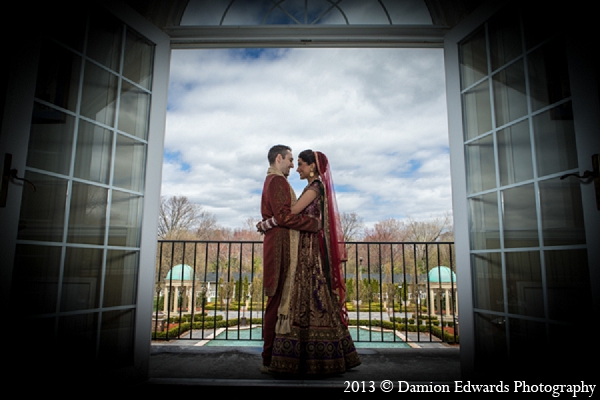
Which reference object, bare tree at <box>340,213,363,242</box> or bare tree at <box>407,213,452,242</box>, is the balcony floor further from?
bare tree at <box>407,213,452,242</box>

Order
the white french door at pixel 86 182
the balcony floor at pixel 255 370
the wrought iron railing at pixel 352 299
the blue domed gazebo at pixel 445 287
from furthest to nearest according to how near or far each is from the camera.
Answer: the blue domed gazebo at pixel 445 287 → the wrought iron railing at pixel 352 299 → the balcony floor at pixel 255 370 → the white french door at pixel 86 182

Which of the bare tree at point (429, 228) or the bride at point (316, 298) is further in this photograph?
the bare tree at point (429, 228)

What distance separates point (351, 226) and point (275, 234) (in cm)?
2055

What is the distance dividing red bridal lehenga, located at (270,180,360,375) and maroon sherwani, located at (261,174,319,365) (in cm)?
9

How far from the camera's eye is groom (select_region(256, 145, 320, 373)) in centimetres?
207

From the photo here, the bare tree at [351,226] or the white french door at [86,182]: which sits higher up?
the bare tree at [351,226]

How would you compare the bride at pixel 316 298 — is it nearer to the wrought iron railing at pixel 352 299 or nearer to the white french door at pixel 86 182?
the wrought iron railing at pixel 352 299

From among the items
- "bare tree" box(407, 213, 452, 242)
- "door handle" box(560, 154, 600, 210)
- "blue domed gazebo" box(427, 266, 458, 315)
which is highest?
"bare tree" box(407, 213, 452, 242)

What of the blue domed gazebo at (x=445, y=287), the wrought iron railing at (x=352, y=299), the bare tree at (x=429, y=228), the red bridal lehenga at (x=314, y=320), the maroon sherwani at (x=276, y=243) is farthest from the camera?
the bare tree at (x=429, y=228)

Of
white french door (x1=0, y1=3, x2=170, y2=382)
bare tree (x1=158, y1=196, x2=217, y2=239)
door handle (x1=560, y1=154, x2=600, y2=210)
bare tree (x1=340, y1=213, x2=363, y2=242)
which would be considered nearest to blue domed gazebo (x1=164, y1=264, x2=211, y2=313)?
white french door (x1=0, y1=3, x2=170, y2=382)

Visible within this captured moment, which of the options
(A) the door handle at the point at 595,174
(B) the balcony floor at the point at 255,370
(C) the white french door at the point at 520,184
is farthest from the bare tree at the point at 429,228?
(A) the door handle at the point at 595,174

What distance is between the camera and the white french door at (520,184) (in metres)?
1.48

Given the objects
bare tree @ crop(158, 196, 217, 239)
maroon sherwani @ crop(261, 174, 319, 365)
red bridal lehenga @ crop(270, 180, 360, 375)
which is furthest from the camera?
bare tree @ crop(158, 196, 217, 239)

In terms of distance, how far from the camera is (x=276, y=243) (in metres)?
2.14
